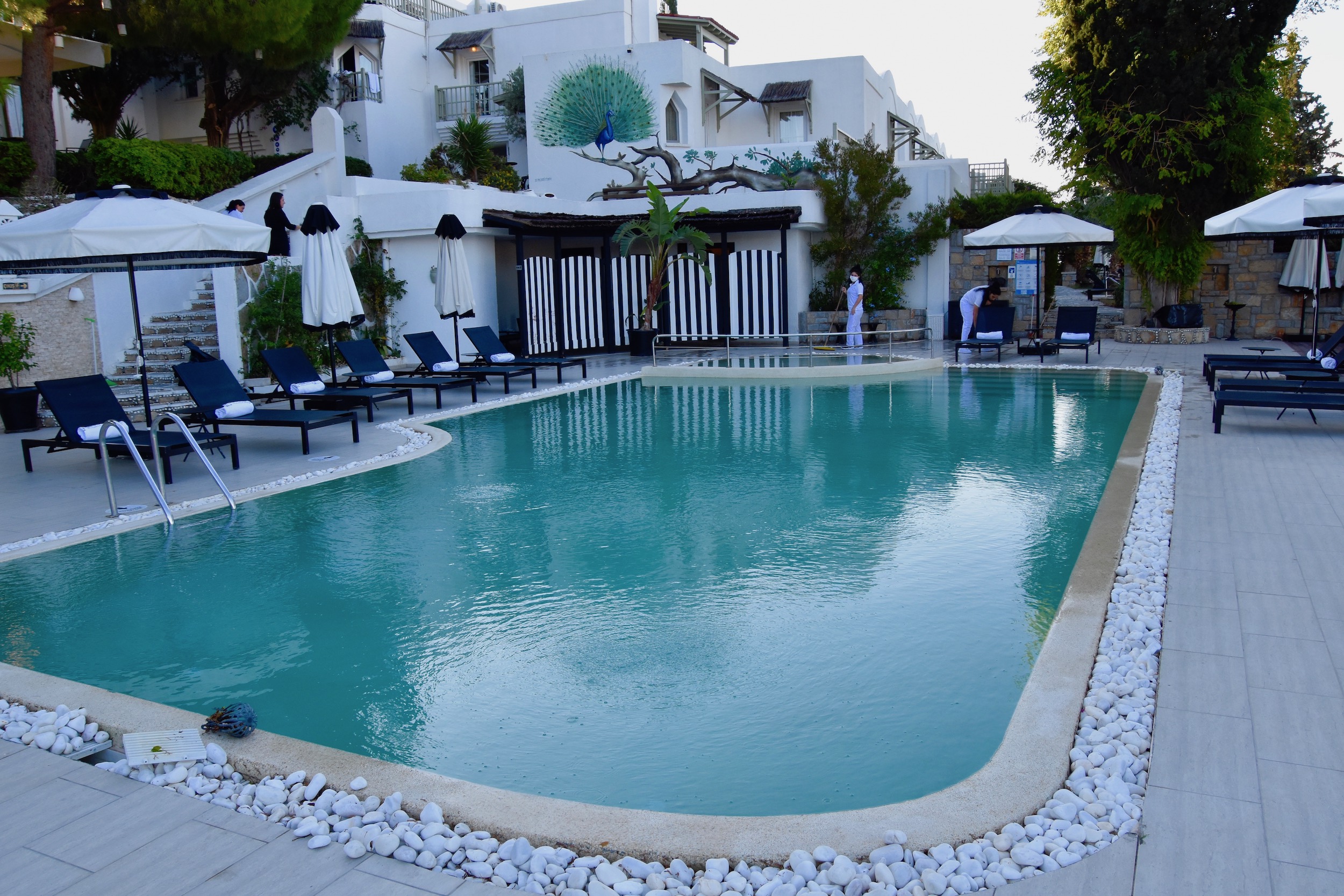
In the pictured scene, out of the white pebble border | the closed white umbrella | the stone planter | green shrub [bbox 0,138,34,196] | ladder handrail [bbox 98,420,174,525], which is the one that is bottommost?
the white pebble border

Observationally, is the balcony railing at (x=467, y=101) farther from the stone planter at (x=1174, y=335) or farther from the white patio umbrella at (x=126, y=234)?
the white patio umbrella at (x=126, y=234)

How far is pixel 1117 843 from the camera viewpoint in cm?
297

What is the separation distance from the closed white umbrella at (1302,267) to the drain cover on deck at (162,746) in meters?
20.7

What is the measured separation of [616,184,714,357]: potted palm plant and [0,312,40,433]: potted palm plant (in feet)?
32.4

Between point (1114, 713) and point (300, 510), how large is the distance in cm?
600

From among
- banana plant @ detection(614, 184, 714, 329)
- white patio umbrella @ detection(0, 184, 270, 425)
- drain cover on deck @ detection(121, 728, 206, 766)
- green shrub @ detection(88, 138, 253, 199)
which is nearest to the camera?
drain cover on deck @ detection(121, 728, 206, 766)

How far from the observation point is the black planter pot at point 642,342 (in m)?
19.6

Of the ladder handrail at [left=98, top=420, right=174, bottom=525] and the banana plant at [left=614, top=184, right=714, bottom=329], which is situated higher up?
the banana plant at [left=614, top=184, right=714, bottom=329]

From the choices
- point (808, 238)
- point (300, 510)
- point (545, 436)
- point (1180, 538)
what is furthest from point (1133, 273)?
point (300, 510)

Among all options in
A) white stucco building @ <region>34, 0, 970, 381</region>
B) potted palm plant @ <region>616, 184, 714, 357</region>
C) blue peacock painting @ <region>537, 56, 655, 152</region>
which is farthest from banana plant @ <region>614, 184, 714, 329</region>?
blue peacock painting @ <region>537, 56, 655, 152</region>

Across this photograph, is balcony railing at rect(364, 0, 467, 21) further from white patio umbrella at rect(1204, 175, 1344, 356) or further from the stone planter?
white patio umbrella at rect(1204, 175, 1344, 356)

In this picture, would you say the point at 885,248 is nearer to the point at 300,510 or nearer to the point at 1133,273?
the point at 1133,273

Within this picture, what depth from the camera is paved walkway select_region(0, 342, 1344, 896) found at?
2.86 m

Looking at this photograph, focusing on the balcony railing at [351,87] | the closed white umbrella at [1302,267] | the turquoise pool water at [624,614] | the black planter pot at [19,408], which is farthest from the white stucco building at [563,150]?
the turquoise pool water at [624,614]
